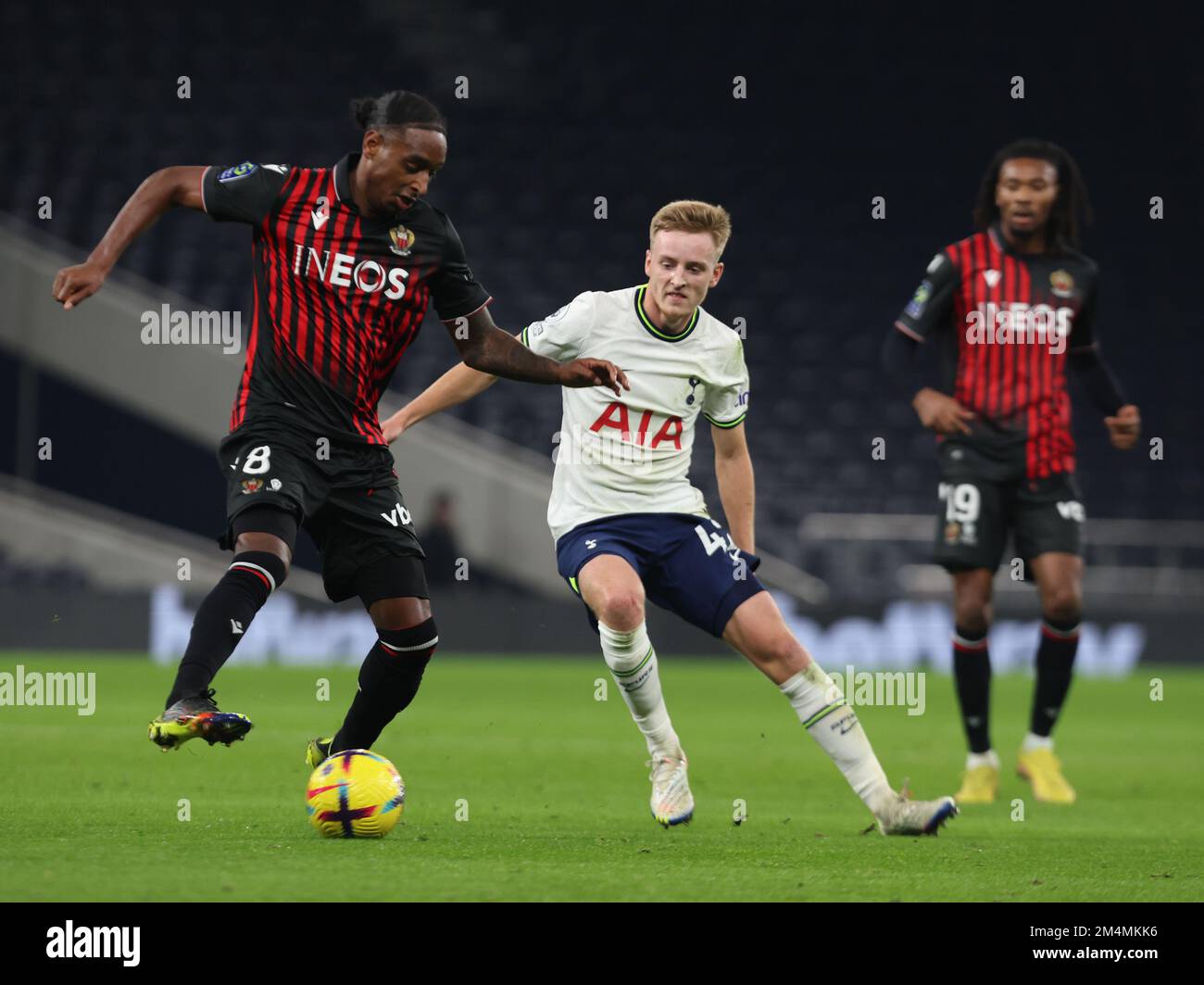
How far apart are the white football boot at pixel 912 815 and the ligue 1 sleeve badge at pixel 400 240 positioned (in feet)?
6.92

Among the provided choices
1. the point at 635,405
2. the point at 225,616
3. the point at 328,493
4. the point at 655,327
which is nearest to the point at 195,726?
the point at 225,616

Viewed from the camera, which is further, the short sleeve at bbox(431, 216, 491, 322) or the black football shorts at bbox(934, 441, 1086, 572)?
the black football shorts at bbox(934, 441, 1086, 572)

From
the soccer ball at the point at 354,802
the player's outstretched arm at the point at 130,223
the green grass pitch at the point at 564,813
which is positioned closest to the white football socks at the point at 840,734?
the green grass pitch at the point at 564,813

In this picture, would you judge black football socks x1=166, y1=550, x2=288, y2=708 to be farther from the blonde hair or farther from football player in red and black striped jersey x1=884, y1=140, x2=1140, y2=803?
football player in red and black striped jersey x1=884, y1=140, x2=1140, y2=803

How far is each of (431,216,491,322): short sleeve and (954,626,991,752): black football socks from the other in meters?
2.66

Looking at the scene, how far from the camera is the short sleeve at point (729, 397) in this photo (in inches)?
231

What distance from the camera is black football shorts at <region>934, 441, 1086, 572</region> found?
7.02 metres

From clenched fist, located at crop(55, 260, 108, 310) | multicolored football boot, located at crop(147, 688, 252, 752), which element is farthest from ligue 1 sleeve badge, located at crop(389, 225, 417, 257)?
multicolored football boot, located at crop(147, 688, 252, 752)

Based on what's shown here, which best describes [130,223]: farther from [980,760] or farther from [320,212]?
[980,760]

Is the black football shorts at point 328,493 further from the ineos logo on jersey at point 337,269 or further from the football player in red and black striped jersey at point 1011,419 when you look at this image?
the football player in red and black striped jersey at point 1011,419

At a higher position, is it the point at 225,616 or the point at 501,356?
the point at 501,356

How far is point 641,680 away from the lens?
18.7 ft

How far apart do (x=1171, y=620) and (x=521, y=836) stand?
12.1 meters

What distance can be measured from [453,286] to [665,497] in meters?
0.93
